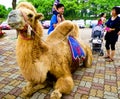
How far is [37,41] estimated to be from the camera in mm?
3463

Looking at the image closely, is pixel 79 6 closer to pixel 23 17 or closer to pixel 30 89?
pixel 30 89

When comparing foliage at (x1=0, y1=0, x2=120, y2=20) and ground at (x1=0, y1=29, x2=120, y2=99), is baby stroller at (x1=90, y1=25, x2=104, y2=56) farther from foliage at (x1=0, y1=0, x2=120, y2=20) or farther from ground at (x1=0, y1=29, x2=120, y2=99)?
foliage at (x1=0, y1=0, x2=120, y2=20)

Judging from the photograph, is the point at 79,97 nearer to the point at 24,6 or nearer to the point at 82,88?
the point at 82,88

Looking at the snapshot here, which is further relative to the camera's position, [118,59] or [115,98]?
[118,59]

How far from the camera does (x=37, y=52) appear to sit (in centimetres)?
351

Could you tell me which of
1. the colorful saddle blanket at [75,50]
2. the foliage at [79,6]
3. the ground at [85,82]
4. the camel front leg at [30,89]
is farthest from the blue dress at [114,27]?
the foliage at [79,6]

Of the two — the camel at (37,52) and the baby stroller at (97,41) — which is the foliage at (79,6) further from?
the camel at (37,52)

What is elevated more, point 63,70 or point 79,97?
point 63,70

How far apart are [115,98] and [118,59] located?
3.01 metres

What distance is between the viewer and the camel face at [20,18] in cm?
290

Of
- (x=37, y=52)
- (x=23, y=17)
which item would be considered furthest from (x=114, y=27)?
(x=23, y=17)

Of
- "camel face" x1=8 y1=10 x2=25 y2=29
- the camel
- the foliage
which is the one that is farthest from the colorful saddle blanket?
the foliage

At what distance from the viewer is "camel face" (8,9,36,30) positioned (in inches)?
114

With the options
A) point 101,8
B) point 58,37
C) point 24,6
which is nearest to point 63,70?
point 58,37
